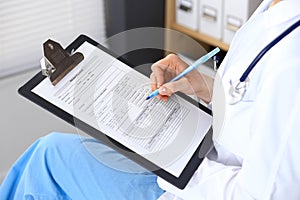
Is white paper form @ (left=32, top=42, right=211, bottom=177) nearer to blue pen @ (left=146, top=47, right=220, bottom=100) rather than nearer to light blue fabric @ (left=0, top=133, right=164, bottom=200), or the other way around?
blue pen @ (left=146, top=47, right=220, bottom=100)

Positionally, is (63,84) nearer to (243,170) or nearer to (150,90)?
(150,90)

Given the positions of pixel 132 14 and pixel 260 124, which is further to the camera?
pixel 132 14

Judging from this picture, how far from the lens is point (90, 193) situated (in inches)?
53.3

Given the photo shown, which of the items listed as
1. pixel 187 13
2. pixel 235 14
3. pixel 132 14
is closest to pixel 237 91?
pixel 235 14

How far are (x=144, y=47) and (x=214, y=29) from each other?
2.58 ft

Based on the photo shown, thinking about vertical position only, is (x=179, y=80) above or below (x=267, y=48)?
below

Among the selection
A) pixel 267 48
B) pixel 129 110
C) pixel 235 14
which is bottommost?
pixel 235 14

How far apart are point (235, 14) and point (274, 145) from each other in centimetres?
103

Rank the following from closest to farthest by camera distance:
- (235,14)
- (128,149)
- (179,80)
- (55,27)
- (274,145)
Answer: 1. (274,145)
2. (128,149)
3. (179,80)
4. (235,14)
5. (55,27)

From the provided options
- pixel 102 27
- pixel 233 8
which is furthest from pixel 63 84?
pixel 102 27

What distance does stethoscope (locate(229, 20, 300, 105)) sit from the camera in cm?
106

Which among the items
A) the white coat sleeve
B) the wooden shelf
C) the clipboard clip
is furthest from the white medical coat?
the wooden shelf

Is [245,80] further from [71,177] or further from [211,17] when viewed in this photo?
[211,17]

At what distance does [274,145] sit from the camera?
3.52 ft
